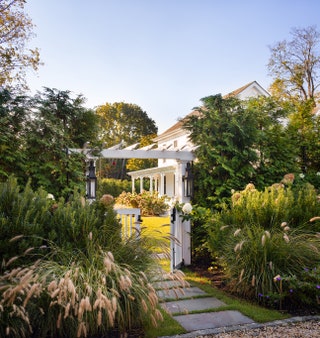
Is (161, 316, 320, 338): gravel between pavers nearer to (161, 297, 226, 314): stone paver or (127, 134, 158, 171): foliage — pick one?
(161, 297, 226, 314): stone paver

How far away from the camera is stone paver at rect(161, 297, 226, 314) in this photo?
13.6ft

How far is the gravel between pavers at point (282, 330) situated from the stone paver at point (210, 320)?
0.15 m

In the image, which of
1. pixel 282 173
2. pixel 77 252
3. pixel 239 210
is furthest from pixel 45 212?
pixel 282 173

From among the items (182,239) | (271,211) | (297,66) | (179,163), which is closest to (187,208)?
(182,239)

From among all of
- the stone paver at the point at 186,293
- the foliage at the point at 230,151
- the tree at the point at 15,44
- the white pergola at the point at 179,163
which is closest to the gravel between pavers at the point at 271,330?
the stone paver at the point at 186,293

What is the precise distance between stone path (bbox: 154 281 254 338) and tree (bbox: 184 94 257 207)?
3.23 metres

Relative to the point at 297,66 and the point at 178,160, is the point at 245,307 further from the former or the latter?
the point at 297,66

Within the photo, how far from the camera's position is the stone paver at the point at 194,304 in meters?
4.15

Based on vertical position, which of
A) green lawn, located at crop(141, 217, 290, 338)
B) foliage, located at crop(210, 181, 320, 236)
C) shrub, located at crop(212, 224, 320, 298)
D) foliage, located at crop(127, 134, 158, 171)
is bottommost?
green lawn, located at crop(141, 217, 290, 338)

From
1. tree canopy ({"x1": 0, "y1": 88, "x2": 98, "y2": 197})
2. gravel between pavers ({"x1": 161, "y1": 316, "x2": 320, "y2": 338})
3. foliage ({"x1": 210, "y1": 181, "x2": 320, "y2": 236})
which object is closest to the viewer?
gravel between pavers ({"x1": 161, "y1": 316, "x2": 320, "y2": 338})

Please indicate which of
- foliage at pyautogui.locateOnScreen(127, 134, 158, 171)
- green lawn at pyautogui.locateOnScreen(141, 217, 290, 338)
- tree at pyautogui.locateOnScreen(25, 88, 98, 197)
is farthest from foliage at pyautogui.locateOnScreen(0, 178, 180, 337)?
foliage at pyautogui.locateOnScreen(127, 134, 158, 171)

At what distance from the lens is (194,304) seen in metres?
4.35

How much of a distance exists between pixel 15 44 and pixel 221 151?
12.2 metres

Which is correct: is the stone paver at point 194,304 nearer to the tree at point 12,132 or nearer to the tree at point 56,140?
the tree at point 56,140
